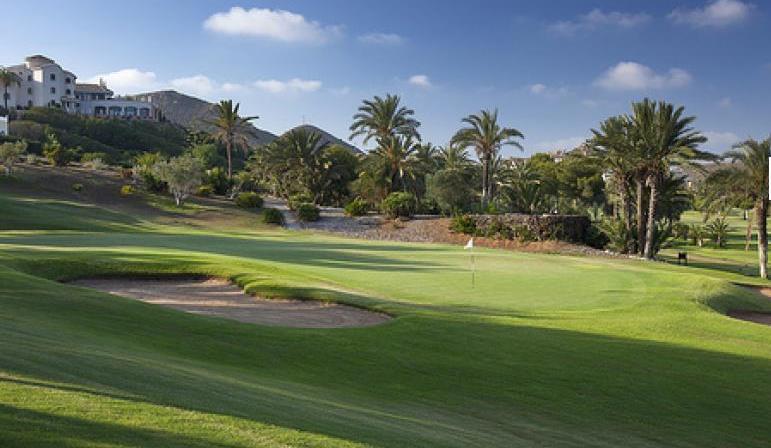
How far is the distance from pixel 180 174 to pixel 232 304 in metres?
45.8

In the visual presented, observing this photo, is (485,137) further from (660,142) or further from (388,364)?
(388,364)

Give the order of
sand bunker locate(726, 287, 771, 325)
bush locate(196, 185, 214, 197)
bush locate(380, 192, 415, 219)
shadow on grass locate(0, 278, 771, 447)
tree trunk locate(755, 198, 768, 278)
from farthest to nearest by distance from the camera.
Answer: bush locate(196, 185, 214, 197) < bush locate(380, 192, 415, 219) < tree trunk locate(755, 198, 768, 278) < sand bunker locate(726, 287, 771, 325) < shadow on grass locate(0, 278, 771, 447)

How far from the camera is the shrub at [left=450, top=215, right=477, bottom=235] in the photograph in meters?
57.3

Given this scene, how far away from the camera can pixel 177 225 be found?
2272 inches

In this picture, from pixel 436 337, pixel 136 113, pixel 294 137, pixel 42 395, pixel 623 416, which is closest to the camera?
pixel 42 395

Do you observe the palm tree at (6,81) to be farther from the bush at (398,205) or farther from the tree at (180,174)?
the bush at (398,205)

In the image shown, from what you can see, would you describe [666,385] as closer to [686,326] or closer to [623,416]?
[623,416]

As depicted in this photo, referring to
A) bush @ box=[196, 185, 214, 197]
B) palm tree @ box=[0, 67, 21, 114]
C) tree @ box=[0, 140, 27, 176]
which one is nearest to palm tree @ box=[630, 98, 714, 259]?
bush @ box=[196, 185, 214, 197]

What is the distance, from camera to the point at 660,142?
168 ft

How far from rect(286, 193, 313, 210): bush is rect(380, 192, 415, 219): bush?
929cm

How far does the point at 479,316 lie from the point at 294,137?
62896 millimetres

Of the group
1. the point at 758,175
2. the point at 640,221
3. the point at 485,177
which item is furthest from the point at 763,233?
the point at 485,177

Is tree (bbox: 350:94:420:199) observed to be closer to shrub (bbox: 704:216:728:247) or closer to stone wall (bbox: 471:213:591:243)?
stone wall (bbox: 471:213:591:243)

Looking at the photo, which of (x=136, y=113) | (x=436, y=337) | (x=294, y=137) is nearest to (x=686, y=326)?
(x=436, y=337)
